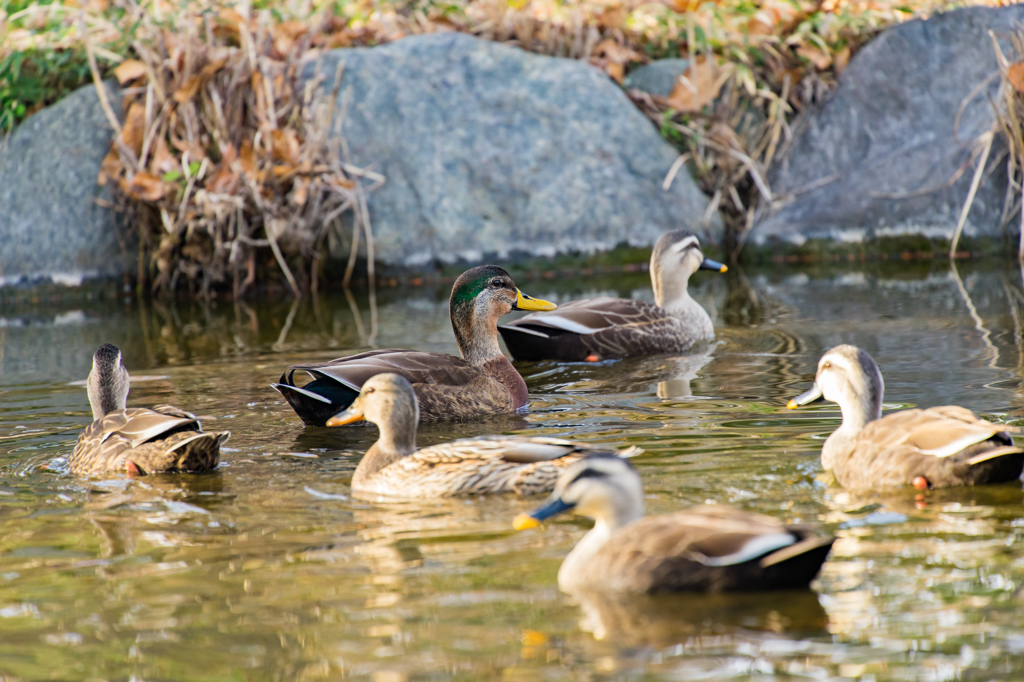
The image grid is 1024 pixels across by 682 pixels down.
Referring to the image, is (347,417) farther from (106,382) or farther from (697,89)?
(697,89)

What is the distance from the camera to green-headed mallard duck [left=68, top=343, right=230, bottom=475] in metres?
5.70

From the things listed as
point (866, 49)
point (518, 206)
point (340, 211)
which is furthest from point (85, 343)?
point (866, 49)

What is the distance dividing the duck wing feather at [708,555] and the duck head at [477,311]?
393 cm

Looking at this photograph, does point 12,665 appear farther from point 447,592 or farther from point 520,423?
point 520,423

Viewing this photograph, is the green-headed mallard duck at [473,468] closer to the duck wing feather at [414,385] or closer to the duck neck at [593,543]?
the duck neck at [593,543]

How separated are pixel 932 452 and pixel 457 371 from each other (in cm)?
316

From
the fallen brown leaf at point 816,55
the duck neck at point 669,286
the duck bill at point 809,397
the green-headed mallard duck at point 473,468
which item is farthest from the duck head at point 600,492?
the fallen brown leaf at point 816,55

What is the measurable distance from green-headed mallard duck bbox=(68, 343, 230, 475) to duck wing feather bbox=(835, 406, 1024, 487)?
9.70ft

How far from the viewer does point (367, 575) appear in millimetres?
4113

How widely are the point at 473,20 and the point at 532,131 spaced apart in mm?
2336

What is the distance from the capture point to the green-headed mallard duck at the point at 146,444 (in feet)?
18.7

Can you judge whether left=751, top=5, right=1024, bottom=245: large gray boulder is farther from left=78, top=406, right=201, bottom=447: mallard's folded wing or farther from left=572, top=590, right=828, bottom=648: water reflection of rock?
left=572, top=590, right=828, bottom=648: water reflection of rock

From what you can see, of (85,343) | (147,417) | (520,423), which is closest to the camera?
(147,417)

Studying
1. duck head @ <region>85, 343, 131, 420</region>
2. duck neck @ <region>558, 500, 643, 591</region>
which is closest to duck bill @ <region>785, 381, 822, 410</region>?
duck neck @ <region>558, 500, 643, 591</region>
